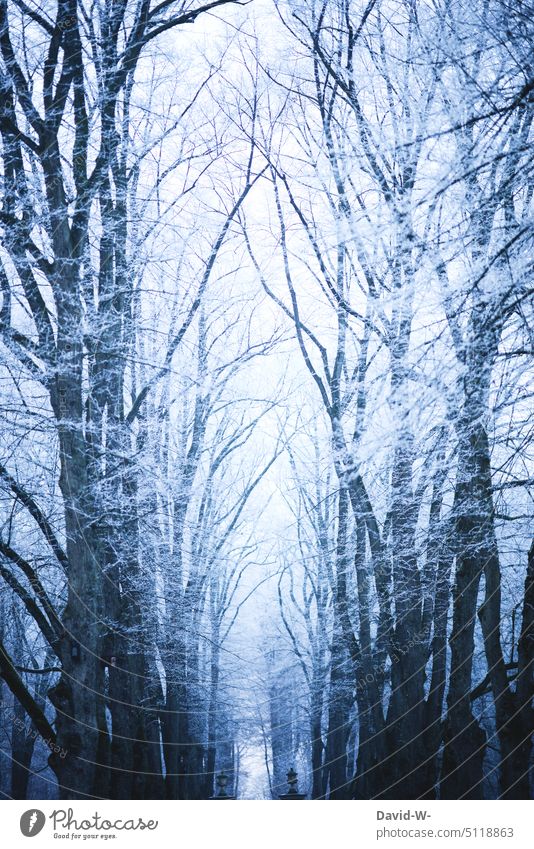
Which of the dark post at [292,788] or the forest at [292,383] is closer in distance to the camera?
the forest at [292,383]

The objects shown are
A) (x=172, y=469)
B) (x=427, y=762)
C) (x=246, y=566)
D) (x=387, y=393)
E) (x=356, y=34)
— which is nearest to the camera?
(x=387, y=393)

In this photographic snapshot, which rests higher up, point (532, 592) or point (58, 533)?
point (58, 533)

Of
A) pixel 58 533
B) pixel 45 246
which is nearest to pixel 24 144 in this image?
pixel 45 246

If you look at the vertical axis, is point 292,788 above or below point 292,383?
below

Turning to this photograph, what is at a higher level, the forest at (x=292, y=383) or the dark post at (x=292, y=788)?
the forest at (x=292, y=383)

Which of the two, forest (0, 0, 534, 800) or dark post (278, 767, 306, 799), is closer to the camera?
forest (0, 0, 534, 800)

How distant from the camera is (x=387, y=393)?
472cm

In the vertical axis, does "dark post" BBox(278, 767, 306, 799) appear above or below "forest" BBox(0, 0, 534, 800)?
below

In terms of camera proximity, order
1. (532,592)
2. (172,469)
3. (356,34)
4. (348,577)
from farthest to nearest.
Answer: (348,577)
(172,469)
(356,34)
(532,592)

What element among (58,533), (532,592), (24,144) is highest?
(24,144)
